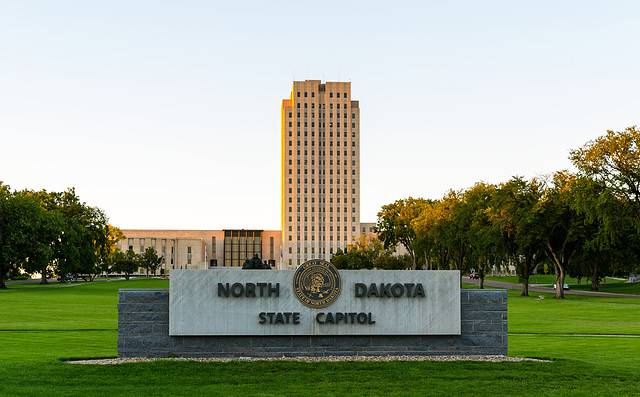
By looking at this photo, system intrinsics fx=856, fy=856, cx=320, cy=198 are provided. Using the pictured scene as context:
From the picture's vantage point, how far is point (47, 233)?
320ft

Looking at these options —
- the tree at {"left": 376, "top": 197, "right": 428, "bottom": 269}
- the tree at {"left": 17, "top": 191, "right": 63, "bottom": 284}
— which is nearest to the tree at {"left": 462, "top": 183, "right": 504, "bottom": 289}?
the tree at {"left": 376, "top": 197, "right": 428, "bottom": 269}

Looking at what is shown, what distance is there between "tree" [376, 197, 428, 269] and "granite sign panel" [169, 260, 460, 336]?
98.0 meters

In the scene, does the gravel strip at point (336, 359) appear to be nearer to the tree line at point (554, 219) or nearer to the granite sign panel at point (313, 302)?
the granite sign panel at point (313, 302)

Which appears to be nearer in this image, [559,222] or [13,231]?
[559,222]

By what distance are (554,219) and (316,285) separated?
200 feet

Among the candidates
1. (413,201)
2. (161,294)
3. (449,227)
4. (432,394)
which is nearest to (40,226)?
(449,227)

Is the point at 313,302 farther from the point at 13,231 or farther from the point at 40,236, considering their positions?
the point at 40,236

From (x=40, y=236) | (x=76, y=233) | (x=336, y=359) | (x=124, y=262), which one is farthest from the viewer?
(x=124, y=262)

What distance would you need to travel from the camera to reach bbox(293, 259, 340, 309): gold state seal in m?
21.8

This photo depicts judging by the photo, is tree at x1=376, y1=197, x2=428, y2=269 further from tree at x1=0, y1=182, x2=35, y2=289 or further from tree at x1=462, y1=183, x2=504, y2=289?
tree at x1=0, y1=182, x2=35, y2=289

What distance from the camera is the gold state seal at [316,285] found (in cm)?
2180

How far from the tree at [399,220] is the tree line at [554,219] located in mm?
11456

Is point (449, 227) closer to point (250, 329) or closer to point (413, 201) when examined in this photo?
point (413, 201)

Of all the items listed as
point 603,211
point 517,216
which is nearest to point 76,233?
point 517,216
